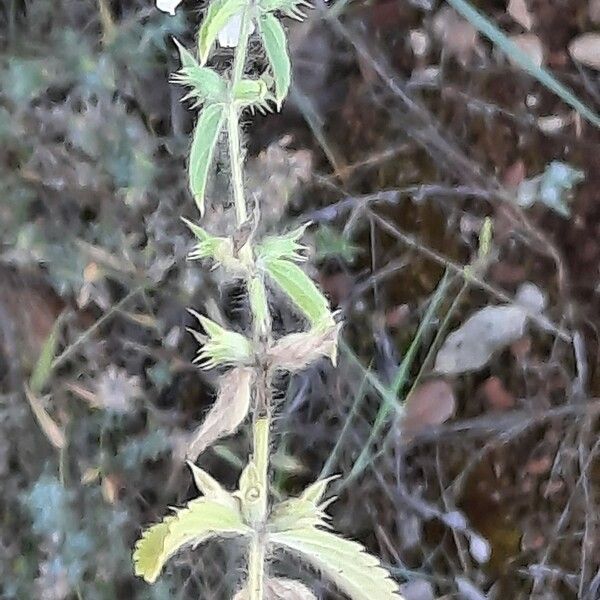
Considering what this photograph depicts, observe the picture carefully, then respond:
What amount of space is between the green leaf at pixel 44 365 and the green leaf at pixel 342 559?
0.36m

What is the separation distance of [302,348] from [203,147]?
0.14m

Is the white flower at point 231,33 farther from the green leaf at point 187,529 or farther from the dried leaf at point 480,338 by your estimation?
the dried leaf at point 480,338

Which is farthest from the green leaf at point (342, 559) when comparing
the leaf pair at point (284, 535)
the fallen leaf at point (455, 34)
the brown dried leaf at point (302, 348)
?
the fallen leaf at point (455, 34)

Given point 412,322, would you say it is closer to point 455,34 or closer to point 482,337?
point 482,337

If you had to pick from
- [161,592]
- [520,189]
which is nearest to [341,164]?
[520,189]

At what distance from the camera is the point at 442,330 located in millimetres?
939

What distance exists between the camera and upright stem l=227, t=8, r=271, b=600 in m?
0.57

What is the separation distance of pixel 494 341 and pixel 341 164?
0.76ft

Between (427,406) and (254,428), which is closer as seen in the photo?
(254,428)

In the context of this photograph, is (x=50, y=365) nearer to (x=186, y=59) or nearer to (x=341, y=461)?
(x=341, y=461)

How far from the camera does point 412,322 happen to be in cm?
94

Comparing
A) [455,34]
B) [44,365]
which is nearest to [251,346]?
[44,365]

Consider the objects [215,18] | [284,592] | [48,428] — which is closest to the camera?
[215,18]

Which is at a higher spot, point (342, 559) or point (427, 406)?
point (342, 559)
